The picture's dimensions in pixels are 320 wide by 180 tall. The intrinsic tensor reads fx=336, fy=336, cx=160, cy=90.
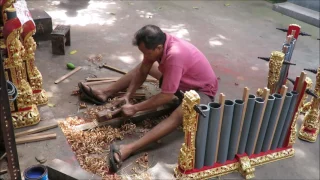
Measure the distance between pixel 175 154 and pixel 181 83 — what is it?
70cm

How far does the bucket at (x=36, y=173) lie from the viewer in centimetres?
242

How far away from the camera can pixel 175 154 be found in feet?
10.8

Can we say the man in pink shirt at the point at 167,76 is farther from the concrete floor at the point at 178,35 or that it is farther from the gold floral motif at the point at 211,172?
the gold floral motif at the point at 211,172

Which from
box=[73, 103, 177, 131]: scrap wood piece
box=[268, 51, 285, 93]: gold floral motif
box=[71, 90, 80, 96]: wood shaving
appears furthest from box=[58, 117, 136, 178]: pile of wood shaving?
box=[268, 51, 285, 93]: gold floral motif

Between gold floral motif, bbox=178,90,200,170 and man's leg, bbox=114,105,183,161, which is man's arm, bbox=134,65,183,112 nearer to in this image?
man's leg, bbox=114,105,183,161

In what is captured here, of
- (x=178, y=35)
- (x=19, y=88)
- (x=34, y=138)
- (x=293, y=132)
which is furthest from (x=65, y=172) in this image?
(x=178, y=35)

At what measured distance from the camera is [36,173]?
8.15 ft

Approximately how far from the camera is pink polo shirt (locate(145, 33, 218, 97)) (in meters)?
3.05

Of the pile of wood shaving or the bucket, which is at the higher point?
the bucket

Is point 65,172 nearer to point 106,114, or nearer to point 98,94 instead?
point 106,114

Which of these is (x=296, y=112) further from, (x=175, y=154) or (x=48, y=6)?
(x=48, y=6)

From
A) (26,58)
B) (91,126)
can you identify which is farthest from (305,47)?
(26,58)

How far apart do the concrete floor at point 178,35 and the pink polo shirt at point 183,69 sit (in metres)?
0.60

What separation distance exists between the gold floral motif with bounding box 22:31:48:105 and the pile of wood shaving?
14.2 inches
